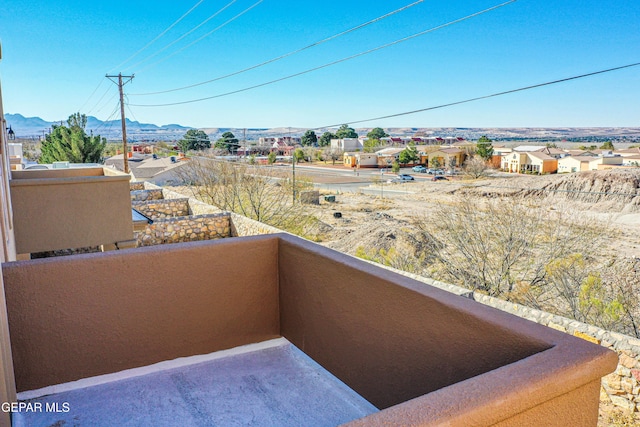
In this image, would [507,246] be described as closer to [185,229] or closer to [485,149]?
[185,229]

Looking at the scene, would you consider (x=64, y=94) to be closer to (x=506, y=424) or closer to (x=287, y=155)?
(x=287, y=155)

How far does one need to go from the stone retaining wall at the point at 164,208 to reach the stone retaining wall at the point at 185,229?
8.88ft

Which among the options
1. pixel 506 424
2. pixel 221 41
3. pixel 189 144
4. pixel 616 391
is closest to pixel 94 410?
pixel 506 424

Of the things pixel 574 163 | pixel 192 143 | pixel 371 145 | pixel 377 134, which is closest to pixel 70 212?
pixel 574 163

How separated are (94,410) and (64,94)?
318 ft

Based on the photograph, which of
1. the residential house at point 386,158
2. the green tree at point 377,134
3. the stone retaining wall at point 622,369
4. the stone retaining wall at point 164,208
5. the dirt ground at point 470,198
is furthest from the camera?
the green tree at point 377,134

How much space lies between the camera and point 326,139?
287 feet

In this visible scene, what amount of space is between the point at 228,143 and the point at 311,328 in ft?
162

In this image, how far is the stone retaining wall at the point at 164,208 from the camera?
1831 centimetres

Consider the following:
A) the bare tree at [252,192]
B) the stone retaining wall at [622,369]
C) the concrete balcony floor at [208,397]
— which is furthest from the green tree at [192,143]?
the concrete balcony floor at [208,397]

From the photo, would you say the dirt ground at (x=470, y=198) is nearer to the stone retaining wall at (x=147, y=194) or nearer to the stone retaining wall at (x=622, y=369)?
the stone retaining wall at (x=147, y=194)

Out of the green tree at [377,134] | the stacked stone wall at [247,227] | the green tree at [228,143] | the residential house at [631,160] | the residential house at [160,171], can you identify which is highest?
the green tree at [377,134]

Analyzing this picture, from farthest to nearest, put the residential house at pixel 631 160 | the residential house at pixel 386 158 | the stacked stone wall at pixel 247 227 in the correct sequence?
the residential house at pixel 386 158, the residential house at pixel 631 160, the stacked stone wall at pixel 247 227

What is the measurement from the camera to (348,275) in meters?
3.56
